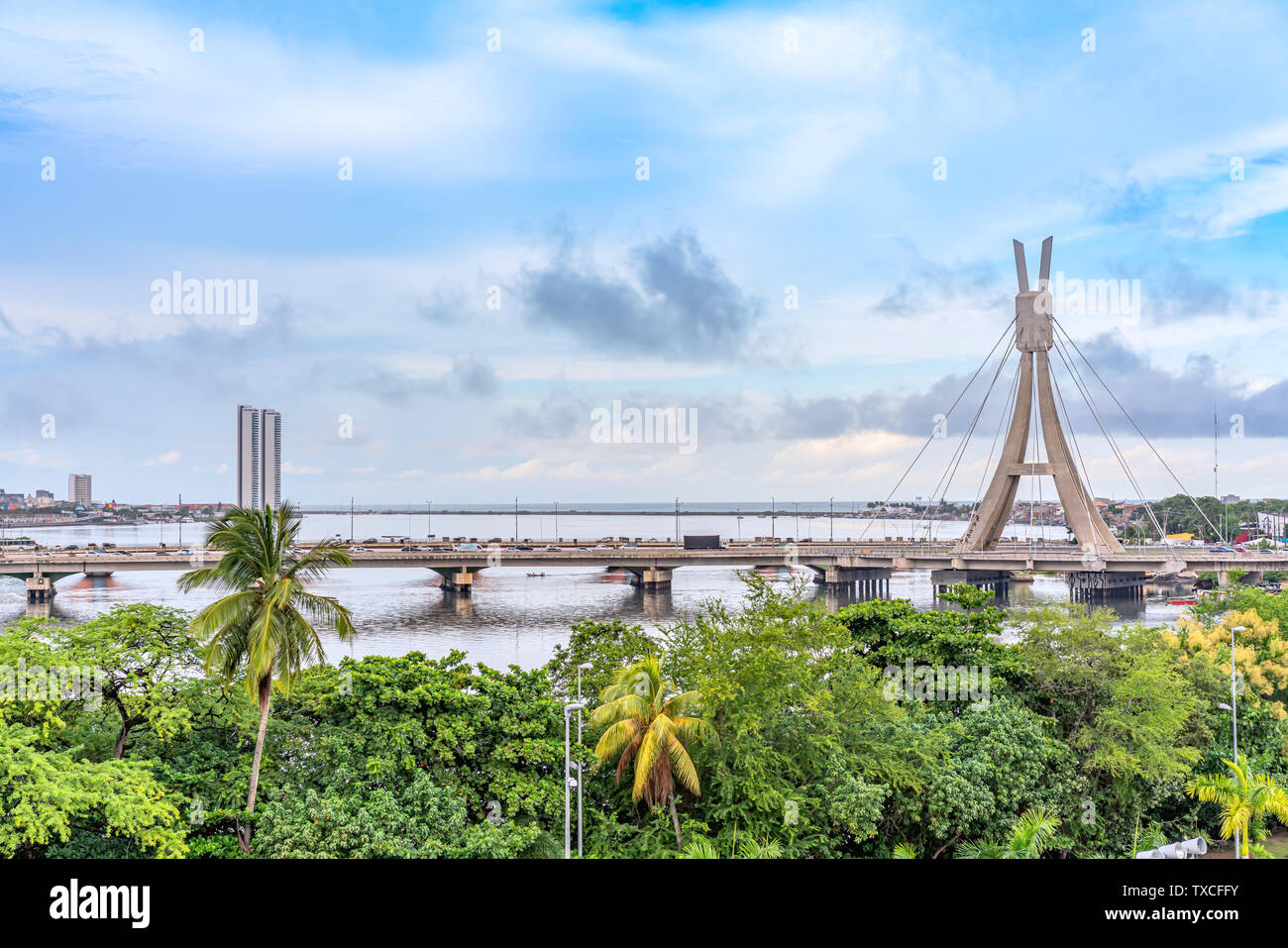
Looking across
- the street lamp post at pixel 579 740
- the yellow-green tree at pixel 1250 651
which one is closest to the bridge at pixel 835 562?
the yellow-green tree at pixel 1250 651

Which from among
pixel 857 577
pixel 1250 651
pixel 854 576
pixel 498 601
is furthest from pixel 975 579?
pixel 1250 651

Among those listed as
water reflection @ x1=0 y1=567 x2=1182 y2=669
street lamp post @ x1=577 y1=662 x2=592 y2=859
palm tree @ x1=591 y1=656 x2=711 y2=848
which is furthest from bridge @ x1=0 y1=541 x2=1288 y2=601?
palm tree @ x1=591 y1=656 x2=711 y2=848

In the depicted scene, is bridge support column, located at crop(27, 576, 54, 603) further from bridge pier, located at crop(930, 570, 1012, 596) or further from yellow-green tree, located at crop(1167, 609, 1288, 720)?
yellow-green tree, located at crop(1167, 609, 1288, 720)

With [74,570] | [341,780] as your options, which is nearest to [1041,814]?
[341,780]

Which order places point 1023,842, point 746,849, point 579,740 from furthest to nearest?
point 579,740
point 746,849
point 1023,842

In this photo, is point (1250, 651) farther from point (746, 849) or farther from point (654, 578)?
point (654, 578)
